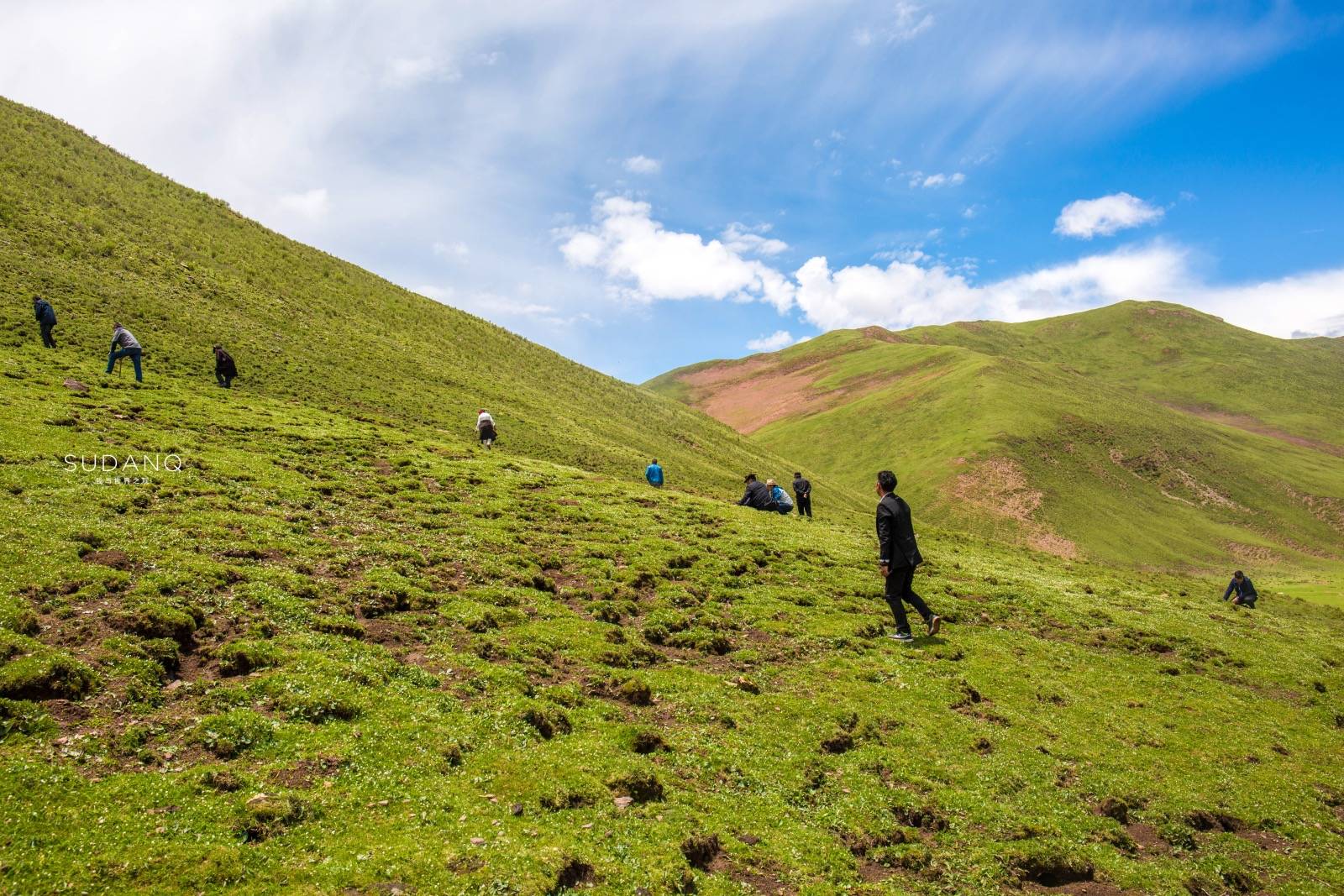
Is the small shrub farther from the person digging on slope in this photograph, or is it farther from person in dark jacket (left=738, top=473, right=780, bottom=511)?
the person digging on slope

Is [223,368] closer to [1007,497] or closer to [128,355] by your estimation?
[128,355]

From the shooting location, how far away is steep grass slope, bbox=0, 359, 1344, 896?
9.23 metres

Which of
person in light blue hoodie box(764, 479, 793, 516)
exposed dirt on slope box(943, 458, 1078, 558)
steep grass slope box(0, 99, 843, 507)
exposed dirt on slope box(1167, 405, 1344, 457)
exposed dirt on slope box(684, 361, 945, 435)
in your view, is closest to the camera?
person in light blue hoodie box(764, 479, 793, 516)

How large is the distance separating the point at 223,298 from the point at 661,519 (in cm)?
4428

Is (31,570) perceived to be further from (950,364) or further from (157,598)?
(950,364)

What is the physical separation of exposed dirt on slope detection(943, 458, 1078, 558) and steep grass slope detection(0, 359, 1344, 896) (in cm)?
5543

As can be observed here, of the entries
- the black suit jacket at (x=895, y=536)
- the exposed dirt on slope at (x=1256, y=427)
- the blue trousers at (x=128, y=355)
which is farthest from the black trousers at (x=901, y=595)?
the exposed dirt on slope at (x=1256, y=427)

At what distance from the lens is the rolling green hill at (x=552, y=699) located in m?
9.38

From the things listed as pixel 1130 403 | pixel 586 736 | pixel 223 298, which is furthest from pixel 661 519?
pixel 1130 403

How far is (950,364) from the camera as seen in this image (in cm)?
15012

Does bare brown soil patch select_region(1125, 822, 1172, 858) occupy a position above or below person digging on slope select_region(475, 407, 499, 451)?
below

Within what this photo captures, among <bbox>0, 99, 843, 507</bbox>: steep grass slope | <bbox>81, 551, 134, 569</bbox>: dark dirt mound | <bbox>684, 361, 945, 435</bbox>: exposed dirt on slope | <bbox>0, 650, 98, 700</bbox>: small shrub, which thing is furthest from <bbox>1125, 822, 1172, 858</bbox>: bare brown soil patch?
<bbox>684, 361, 945, 435</bbox>: exposed dirt on slope

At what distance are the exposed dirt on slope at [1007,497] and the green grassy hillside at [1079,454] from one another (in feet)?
0.76

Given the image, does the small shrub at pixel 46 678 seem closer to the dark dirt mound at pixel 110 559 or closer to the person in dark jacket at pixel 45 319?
the dark dirt mound at pixel 110 559
